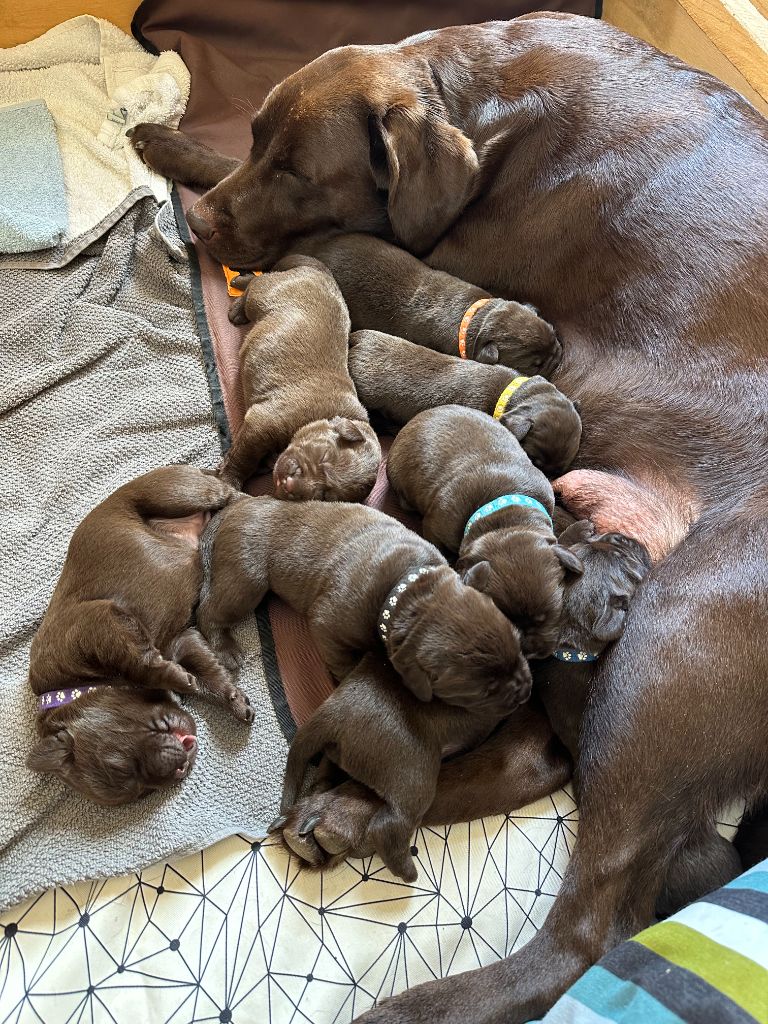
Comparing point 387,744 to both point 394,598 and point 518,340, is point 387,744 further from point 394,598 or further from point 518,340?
point 518,340

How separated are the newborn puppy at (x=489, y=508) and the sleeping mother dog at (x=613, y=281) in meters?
0.16

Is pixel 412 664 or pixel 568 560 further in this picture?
pixel 568 560

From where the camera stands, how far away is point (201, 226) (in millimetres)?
2406

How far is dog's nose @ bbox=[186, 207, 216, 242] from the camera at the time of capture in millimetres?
2391

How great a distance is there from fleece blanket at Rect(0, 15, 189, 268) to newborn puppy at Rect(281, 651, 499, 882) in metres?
1.64

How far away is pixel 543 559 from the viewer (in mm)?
1663

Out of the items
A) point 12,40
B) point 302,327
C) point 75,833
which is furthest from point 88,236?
point 75,833

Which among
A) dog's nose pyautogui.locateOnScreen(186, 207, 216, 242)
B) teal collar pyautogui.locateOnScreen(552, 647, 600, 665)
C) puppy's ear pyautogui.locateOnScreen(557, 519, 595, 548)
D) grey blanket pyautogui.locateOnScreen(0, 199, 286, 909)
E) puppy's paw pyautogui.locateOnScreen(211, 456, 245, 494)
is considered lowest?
grey blanket pyautogui.locateOnScreen(0, 199, 286, 909)

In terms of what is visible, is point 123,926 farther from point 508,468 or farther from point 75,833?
point 508,468

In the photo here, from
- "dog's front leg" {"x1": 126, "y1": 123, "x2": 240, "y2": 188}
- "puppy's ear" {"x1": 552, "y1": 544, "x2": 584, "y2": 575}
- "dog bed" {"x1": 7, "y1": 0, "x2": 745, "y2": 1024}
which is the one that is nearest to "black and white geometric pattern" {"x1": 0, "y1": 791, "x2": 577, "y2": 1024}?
"dog bed" {"x1": 7, "y1": 0, "x2": 745, "y2": 1024}

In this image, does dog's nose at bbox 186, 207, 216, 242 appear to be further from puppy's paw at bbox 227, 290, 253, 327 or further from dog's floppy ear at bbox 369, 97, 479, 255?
dog's floppy ear at bbox 369, 97, 479, 255

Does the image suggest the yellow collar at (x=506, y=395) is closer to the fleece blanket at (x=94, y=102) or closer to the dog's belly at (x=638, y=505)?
the dog's belly at (x=638, y=505)

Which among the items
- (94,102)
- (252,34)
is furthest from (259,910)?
(252,34)

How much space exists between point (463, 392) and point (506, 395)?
0.12 m
